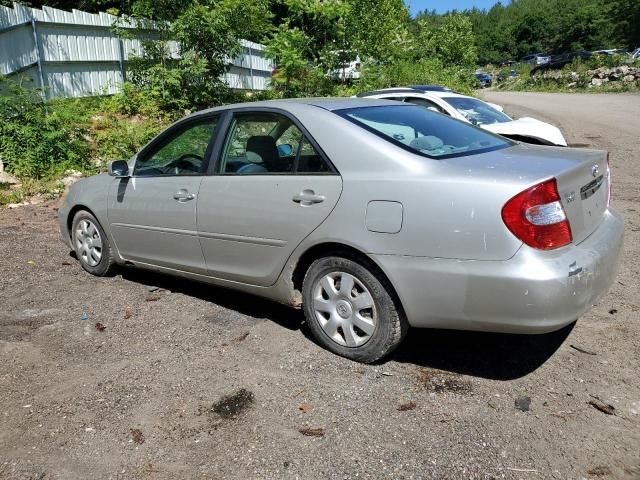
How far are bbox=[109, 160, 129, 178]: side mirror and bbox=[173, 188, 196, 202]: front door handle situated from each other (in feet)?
2.43

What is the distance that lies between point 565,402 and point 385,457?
110 cm

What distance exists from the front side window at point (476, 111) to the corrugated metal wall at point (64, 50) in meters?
6.40

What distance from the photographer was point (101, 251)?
17.9 feet

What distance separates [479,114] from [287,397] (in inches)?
284

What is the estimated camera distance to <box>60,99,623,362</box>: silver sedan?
3.05 metres

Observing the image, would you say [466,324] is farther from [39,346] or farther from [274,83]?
[274,83]

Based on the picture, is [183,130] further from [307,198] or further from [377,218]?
[377,218]

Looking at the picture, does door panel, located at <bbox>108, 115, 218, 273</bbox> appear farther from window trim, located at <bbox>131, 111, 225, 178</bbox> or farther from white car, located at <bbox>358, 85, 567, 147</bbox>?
white car, located at <bbox>358, 85, 567, 147</bbox>

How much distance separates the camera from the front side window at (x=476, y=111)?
9.20 metres

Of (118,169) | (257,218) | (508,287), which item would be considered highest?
(118,169)

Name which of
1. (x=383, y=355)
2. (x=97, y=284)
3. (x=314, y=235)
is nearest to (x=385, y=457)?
(x=383, y=355)

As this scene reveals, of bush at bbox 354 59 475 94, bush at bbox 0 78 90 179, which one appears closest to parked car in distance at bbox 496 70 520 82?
bush at bbox 354 59 475 94

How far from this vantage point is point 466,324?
10.6ft

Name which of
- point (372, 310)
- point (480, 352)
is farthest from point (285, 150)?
point (480, 352)
